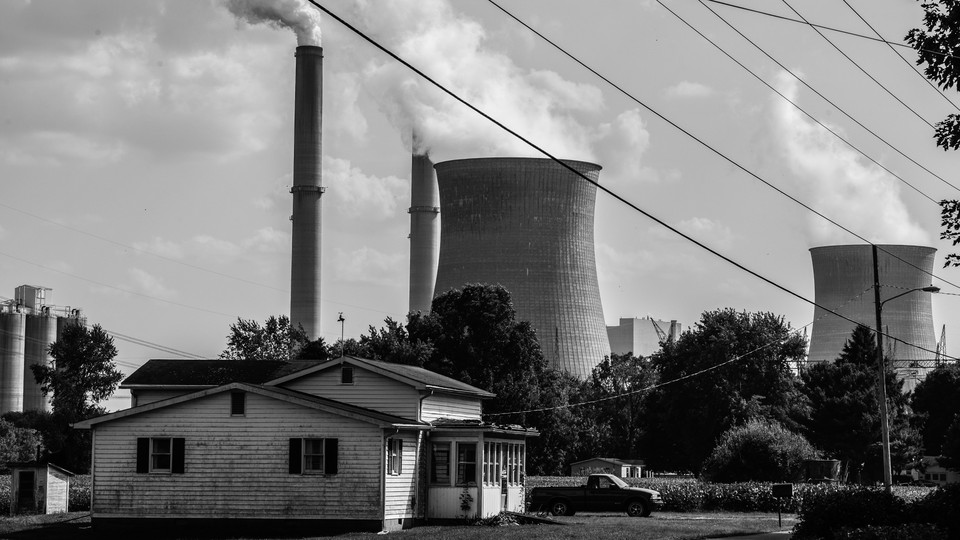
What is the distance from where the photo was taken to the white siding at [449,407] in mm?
41531

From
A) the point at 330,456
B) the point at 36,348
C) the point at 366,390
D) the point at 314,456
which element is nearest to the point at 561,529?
the point at 330,456

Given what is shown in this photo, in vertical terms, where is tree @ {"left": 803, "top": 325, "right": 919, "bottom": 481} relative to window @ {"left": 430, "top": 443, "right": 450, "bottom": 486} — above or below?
above

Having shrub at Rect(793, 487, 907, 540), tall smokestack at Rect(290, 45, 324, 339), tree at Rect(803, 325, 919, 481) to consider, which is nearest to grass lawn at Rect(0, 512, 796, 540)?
shrub at Rect(793, 487, 907, 540)

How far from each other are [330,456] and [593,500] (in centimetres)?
1162

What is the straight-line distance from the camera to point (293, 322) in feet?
386

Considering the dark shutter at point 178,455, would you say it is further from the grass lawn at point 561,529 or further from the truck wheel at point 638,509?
the truck wheel at point 638,509

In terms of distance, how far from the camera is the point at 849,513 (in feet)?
87.2

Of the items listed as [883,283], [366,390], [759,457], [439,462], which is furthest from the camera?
[883,283]

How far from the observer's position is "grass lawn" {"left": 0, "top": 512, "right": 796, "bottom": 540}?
33.8 meters

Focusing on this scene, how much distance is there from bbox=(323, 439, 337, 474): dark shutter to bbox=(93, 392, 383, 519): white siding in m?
0.18

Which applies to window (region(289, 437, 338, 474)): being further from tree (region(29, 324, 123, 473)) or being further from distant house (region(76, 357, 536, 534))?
tree (region(29, 324, 123, 473))

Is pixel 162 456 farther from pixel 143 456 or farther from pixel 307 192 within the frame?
pixel 307 192

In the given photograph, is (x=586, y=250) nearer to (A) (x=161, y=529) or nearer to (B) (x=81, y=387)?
(B) (x=81, y=387)

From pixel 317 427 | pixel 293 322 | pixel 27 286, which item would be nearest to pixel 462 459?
pixel 317 427
